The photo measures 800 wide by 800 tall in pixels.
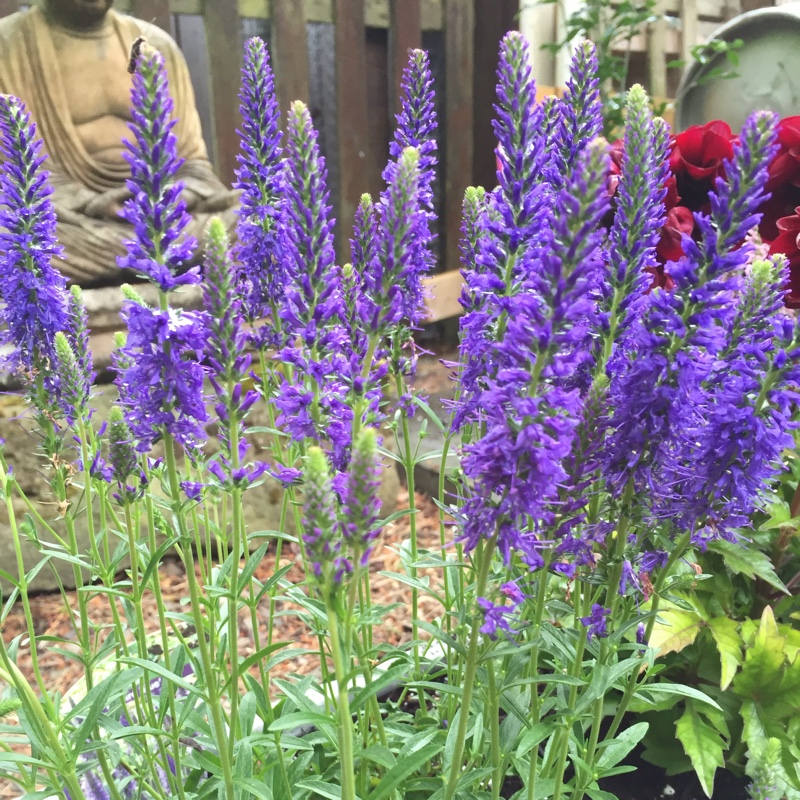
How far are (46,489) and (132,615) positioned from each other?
190cm

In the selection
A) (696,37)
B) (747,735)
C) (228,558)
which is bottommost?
(747,735)

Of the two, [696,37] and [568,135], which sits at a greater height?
[696,37]

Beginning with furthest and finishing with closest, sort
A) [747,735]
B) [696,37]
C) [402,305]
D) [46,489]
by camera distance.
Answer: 1. [696,37]
2. [46,489]
3. [747,735]
4. [402,305]

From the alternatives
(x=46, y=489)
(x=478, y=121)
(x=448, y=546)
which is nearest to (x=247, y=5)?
(x=478, y=121)

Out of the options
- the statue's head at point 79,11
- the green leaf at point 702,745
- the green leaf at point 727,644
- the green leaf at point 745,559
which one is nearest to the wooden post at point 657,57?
the statue's head at point 79,11

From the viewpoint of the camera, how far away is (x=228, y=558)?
1557 millimetres

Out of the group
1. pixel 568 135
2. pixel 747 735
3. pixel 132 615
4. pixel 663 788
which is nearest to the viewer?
pixel 568 135

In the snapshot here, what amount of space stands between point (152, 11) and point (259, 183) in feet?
11.3

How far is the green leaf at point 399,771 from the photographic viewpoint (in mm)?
1206

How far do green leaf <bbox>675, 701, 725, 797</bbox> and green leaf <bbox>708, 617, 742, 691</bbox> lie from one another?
0.12 metres

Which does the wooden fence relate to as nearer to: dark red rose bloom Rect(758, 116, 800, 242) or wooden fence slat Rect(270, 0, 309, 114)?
wooden fence slat Rect(270, 0, 309, 114)

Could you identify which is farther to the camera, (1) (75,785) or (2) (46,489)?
(2) (46,489)

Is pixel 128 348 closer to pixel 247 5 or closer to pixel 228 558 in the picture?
pixel 228 558

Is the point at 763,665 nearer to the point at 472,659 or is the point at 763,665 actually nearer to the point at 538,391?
the point at 472,659
